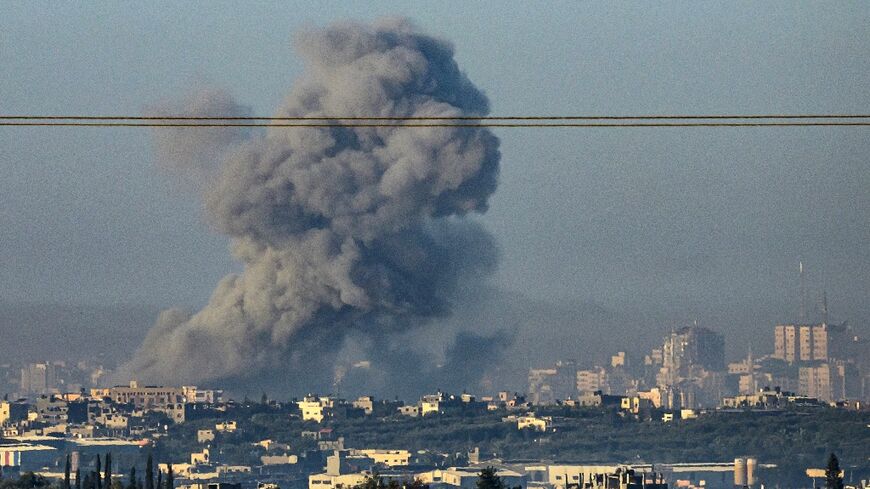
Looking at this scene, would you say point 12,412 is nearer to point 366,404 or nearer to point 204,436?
point 204,436

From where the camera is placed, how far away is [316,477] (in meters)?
127

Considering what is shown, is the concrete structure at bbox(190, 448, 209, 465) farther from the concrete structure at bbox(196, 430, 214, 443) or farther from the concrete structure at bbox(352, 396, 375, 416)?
the concrete structure at bbox(352, 396, 375, 416)

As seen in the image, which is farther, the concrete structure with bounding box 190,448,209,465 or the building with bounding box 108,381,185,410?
the building with bounding box 108,381,185,410

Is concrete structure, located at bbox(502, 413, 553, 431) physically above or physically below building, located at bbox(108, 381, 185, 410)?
below

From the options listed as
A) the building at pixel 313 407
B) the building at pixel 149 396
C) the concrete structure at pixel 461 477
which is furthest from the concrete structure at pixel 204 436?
the concrete structure at pixel 461 477

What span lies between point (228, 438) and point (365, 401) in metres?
13.6

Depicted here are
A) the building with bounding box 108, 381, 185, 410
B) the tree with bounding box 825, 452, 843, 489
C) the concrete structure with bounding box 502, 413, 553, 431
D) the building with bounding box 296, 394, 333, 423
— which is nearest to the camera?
the tree with bounding box 825, 452, 843, 489

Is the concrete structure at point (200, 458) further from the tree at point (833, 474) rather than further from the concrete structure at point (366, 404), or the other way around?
the tree at point (833, 474)

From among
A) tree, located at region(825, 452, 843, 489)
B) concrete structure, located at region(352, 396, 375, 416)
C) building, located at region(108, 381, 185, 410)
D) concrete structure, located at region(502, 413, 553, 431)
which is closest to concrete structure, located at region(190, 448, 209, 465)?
building, located at region(108, 381, 185, 410)

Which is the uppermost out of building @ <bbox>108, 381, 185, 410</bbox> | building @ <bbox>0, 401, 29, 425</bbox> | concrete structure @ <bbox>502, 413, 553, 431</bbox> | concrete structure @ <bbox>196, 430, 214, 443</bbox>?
building @ <bbox>108, 381, 185, 410</bbox>

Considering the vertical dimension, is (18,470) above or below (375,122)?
below

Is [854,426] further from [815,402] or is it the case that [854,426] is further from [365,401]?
[365,401]

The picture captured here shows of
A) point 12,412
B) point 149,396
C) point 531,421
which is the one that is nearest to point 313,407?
point 149,396

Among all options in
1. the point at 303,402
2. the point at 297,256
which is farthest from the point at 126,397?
the point at 297,256
